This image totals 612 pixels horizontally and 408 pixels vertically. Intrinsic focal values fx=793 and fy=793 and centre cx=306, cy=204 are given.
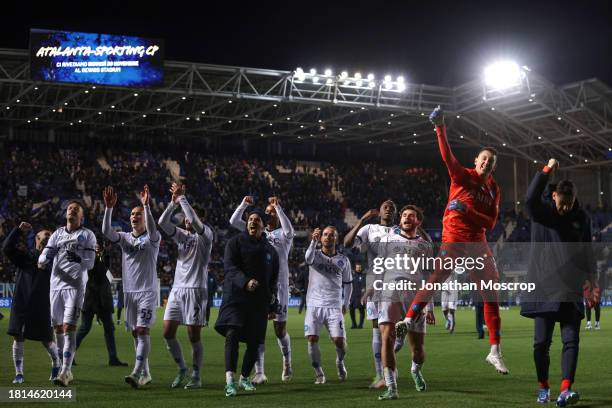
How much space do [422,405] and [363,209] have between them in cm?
4293

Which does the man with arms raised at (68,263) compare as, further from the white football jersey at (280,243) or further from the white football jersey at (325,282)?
the white football jersey at (325,282)

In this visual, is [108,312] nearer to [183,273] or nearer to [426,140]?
[183,273]

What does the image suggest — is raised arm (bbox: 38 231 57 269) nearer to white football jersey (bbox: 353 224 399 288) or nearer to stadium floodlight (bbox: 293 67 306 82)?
white football jersey (bbox: 353 224 399 288)

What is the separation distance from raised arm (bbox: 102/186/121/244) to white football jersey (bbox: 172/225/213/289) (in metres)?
0.80

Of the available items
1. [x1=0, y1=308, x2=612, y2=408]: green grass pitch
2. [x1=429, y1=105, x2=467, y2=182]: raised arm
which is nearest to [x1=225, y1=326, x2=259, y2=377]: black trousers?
[x1=0, y1=308, x2=612, y2=408]: green grass pitch

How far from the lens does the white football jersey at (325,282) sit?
11.6 metres

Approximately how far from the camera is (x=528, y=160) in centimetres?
5475

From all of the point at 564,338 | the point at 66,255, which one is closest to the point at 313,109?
the point at 66,255

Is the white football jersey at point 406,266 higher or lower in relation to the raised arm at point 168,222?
lower

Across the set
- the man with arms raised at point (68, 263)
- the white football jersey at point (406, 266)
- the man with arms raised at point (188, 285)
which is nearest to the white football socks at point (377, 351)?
the white football jersey at point (406, 266)

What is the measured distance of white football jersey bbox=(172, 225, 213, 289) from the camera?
10.8 meters

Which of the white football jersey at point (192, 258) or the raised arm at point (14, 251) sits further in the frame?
the raised arm at point (14, 251)

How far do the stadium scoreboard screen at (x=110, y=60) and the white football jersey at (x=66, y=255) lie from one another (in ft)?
87.7

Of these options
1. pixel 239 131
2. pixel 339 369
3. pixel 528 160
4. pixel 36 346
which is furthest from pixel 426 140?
pixel 339 369
